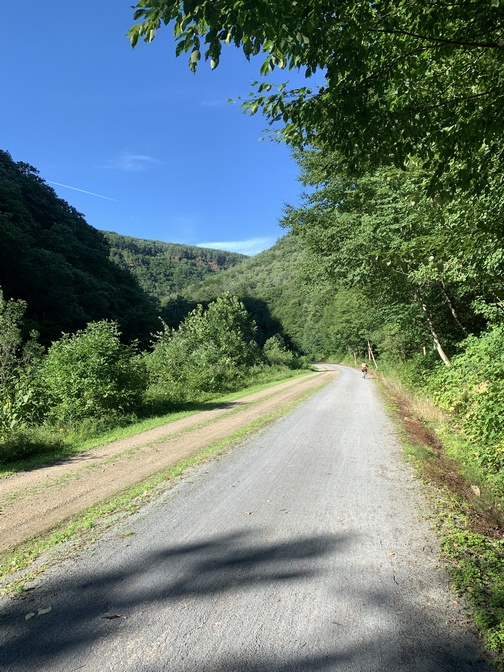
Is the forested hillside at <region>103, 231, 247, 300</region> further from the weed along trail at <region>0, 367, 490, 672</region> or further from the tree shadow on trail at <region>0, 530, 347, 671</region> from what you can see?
the tree shadow on trail at <region>0, 530, 347, 671</region>

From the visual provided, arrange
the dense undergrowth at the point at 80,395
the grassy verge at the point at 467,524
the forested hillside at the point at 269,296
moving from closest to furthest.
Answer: the grassy verge at the point at 467,524 < the dense undergrowth at the point at 80,395 < the forested hillside at the point at 269,296

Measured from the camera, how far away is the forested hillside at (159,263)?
143250 millimetres

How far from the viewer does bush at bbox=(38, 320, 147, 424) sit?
12.0 meters

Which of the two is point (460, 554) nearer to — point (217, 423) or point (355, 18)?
point (355, 18)

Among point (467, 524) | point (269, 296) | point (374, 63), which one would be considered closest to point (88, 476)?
point (467, 524)

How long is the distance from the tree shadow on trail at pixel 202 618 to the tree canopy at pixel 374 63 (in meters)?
3.83

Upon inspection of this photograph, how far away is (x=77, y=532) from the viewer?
4371 mm

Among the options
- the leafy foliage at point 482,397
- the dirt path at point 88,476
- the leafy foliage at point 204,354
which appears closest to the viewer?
the dirt path at point 88,476

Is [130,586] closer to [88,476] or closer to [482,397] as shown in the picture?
[88,476]

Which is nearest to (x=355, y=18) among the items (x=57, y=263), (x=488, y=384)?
(x=488, y=384)

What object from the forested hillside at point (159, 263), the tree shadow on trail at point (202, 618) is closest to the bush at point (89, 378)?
the tree shadow on trail at point (202, 618)

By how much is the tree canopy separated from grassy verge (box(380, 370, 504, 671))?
3.62 m

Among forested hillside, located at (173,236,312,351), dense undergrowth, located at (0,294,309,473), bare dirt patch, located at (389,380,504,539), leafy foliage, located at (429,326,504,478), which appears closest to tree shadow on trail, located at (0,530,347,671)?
bare dirt patch, located at (389,380,504,539)

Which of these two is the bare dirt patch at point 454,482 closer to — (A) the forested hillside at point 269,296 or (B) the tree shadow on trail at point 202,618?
(B) the tree shadow on trail at point 202,618
